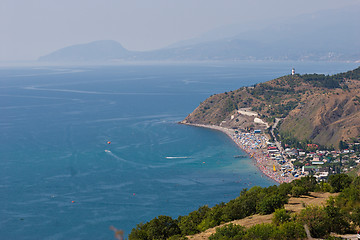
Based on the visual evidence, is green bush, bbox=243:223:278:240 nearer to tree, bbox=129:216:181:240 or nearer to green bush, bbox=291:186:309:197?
tree, bbox=129:216:181:240

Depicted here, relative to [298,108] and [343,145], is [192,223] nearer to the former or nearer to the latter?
[343,145]

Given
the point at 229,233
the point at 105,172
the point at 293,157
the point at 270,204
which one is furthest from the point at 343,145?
the point at 229,233

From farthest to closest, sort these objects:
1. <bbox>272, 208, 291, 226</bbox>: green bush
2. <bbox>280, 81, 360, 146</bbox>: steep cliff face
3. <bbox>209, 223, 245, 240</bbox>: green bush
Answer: <bbox>280, 81, 360, 146</bbox>: steep cliff face < <bbox>272, 208, 291, 226</bbox>: green bush < <bbox>209, 223, 245, 240</bbox>: green bush

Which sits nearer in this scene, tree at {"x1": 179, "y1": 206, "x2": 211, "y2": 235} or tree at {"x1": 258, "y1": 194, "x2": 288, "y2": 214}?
tree at {"x1": 258, "y1": 194, "x2": 288, "y2": 214}

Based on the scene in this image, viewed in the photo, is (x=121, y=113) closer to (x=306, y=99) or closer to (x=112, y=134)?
(x=112, y=134)

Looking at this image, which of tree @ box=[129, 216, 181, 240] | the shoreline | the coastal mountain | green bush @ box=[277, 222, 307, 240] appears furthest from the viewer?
the coastal mountain

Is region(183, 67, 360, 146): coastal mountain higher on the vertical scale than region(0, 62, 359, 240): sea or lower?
higher

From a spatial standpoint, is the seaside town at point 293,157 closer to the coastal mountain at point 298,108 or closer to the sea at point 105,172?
the sea at point 105,172

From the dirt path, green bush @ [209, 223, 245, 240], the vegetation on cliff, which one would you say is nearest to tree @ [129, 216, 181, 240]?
the vegetation on cliff

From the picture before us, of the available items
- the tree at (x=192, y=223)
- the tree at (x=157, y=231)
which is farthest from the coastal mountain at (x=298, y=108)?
the tree at (x=157, y=231)
